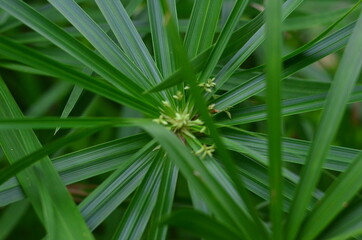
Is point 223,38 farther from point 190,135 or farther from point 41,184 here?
point 41,184

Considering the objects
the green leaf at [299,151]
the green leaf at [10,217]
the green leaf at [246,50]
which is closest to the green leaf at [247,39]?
the green leaf at [246,50]

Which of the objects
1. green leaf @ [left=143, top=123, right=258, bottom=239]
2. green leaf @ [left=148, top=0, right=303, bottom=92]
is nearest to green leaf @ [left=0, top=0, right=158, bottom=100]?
green leaf @ [left=148, top=0, right=303, bottom=92]

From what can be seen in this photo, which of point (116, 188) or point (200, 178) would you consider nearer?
point (200, 178)

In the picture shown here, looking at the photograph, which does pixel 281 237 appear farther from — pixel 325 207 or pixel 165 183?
pixel 165 183

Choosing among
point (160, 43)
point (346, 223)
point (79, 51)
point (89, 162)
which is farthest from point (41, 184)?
point (346, 223)

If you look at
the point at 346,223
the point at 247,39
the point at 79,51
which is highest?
the point at 79,51
